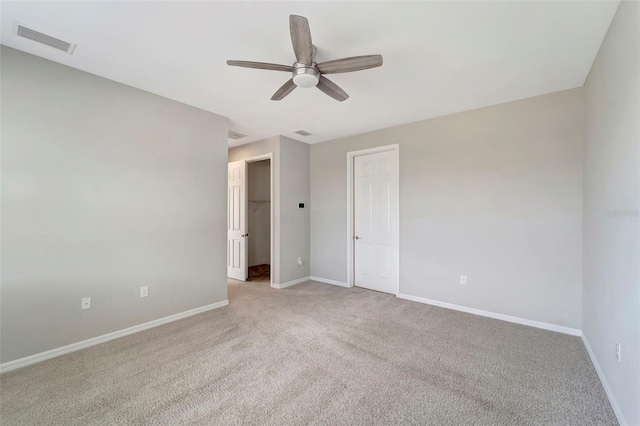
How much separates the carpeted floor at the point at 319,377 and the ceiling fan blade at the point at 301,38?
238 cm

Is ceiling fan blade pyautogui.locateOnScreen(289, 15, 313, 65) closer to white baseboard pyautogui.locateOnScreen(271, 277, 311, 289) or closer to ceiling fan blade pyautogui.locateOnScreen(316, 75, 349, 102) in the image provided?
ceiling fan blade pyautogui.locateOnScreen(316, 75, 349, 102)

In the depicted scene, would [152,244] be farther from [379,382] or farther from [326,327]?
[379,382]

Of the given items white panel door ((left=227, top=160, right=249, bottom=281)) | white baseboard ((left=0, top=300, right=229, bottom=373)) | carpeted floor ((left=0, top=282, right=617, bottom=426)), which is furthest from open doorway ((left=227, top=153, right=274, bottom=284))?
carpeted floor ((left=0, top=282, right=617, bottom=426))

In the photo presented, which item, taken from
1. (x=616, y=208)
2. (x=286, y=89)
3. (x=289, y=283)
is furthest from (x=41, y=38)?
(x=616, y=208)

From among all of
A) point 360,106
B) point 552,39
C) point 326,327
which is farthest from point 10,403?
point 552,39

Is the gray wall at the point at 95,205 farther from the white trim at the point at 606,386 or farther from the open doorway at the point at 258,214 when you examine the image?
the white trim at the point at 606,386

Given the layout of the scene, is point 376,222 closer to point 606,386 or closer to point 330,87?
point 330,87

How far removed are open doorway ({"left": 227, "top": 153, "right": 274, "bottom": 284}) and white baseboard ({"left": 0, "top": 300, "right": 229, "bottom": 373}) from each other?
162 cm

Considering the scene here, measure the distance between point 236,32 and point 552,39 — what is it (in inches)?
93.3

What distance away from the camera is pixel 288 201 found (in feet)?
15.7

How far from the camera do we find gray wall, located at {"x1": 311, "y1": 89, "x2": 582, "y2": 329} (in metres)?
2.89

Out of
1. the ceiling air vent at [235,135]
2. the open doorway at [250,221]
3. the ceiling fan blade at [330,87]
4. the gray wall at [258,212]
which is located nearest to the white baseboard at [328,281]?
the open doorway at [250,221]

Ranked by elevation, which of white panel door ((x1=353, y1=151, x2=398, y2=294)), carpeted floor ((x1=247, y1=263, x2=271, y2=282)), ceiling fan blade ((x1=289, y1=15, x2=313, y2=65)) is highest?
ceiling fan blade ((x1=289, y1=15, x2=313, y2=65))

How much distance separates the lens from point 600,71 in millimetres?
2178
